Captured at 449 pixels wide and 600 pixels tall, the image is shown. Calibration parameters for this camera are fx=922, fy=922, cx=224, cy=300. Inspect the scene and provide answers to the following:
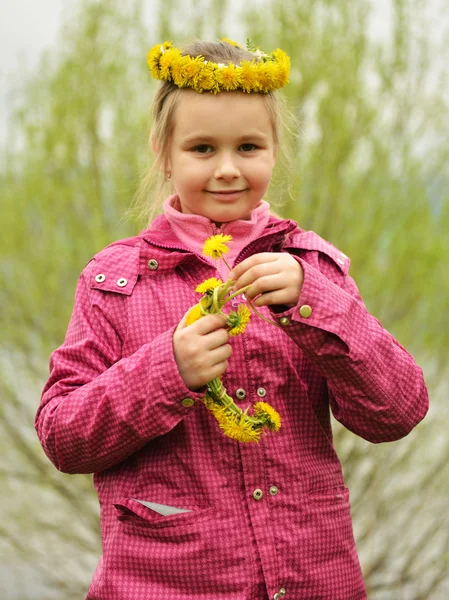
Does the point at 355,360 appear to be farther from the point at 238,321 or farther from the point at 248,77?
the point at 248,77

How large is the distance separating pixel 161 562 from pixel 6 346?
261 cm

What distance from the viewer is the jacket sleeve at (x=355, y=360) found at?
1.41m

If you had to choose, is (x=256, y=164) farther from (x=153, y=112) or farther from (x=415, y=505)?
(x=415, y=505)

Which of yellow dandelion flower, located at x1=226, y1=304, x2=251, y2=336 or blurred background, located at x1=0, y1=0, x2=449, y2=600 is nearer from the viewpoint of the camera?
yellow dandelion flower, located at x1=226, y1=304, x2=251, y2=336

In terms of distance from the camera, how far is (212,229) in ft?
5.34

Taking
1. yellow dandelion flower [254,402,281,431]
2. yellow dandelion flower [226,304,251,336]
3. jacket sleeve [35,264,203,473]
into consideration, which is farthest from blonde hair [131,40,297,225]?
yellow dandelion flower [254,402,281,431]

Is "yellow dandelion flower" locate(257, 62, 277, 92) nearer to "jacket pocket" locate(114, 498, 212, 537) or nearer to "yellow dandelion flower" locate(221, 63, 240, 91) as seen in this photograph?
"yellow dandelion flower" locate(221, 63, 240, 91)

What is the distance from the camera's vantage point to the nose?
1551 millimetres

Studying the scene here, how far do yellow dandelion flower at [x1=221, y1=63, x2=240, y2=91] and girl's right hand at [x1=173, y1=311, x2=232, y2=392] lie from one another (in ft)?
1.38

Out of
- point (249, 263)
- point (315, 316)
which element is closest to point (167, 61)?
point (249, 263)

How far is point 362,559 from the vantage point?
13.0ft

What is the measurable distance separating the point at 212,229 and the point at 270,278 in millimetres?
277

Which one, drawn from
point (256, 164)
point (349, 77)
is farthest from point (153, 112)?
point (349, 77)

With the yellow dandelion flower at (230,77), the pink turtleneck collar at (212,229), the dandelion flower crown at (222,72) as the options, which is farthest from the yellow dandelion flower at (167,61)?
the pink turtleneck collar at (212,229)
